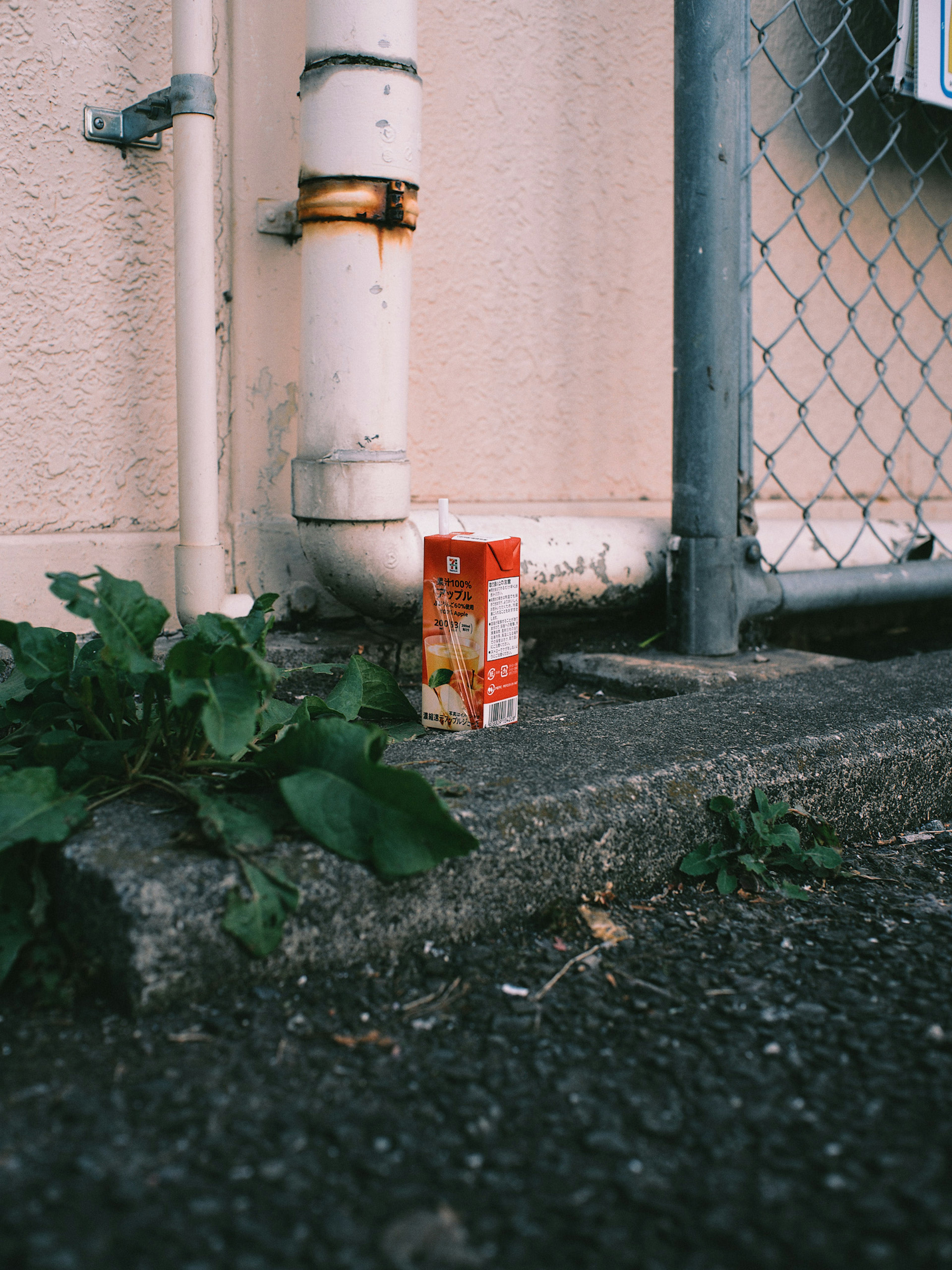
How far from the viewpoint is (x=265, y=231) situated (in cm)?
166

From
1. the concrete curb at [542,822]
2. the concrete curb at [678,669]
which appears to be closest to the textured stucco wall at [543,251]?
the concrete curb at [678,669]

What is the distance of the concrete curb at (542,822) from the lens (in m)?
0.81

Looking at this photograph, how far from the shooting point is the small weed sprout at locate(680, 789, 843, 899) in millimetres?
1088

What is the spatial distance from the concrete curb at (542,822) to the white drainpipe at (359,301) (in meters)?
0.46

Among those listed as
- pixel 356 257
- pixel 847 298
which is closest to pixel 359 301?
Answer: pixel 356 257

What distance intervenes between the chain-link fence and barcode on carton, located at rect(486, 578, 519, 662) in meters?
0.86

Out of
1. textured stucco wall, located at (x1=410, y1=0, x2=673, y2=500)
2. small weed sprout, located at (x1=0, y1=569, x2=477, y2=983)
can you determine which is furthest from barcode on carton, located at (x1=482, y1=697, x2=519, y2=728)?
textured stucco wall, located at (x1=410, y1=0, x2=673, y2=500)

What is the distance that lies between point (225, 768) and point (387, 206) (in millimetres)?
986

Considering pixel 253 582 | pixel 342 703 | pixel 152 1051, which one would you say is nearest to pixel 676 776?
pixel 342 703

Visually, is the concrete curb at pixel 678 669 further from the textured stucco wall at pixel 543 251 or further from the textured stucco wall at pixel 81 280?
the textured stucco wall at pixel 81 280

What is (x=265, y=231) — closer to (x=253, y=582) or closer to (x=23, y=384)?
(x=23, y=384)

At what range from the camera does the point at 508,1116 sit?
0.70 meters

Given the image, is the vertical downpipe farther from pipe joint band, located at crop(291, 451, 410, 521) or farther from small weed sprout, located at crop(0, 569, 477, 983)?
A: small weed sprout, located at crop(0, 569, 477, 983)

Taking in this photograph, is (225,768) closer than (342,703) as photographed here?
Yes
